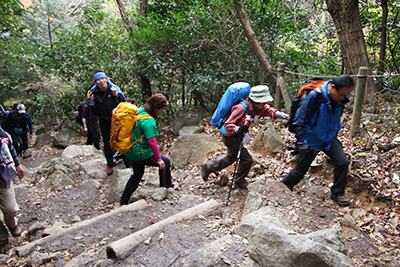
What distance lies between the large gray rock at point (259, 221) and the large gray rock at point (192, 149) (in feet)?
11.1

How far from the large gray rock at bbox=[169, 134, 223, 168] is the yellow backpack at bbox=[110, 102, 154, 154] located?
2794 mm

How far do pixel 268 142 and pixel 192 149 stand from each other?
1.92m

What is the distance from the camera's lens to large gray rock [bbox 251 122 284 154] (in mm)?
5945

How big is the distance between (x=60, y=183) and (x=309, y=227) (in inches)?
199

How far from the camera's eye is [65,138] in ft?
35.3

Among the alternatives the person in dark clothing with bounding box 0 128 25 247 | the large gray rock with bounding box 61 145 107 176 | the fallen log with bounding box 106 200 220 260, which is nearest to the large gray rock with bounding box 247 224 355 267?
the fallen log with bounding box 106 200 220 260

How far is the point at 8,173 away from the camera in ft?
12.1

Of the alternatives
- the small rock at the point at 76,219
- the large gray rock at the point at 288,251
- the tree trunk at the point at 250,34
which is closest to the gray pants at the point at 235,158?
the large gray rock at the point at 288,251

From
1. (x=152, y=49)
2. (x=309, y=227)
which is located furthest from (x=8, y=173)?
(x=152, y=49)

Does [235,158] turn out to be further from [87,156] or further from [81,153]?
[81,153]

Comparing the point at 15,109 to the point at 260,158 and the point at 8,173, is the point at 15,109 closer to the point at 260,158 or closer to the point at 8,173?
the point at 8,173

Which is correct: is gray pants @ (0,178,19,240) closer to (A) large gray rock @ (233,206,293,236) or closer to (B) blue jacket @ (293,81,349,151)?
(A) large gray rock @ (233,206,293,236)

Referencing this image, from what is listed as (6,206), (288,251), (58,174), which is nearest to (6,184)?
(6,206)

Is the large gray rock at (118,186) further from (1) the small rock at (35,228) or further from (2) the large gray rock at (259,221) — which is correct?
(2) the large gray rock at (259,221)
